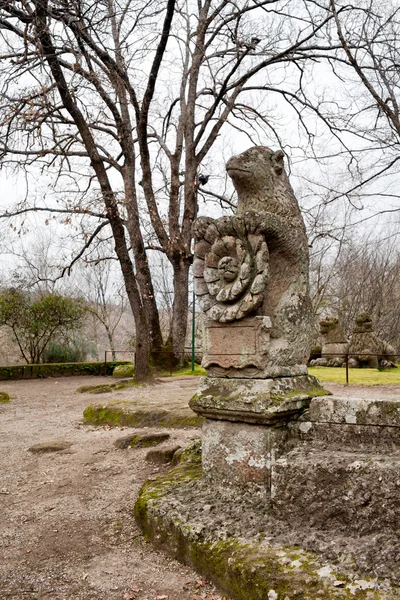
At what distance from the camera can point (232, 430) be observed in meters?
3.54

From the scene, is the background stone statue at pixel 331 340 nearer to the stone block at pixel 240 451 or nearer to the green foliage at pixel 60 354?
the green foliage at pixel 60 354

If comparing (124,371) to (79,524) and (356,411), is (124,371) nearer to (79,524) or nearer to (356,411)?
(79,524)

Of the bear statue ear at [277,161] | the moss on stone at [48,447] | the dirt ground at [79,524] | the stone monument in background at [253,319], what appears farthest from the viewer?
the moss on stone at [48,447]

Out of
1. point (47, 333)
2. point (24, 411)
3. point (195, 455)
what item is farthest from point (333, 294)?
point (195, 455)

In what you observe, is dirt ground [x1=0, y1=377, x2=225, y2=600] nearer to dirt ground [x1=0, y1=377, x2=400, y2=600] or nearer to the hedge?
dirt ground [x1=0, y1=377, x2=400, y2=600]

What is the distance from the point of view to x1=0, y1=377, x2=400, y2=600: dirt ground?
118 inches

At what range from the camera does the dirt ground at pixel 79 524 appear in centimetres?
301

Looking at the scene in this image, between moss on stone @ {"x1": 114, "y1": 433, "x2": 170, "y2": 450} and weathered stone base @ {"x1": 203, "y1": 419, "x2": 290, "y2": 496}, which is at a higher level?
weathered stone base @ {"x1": 203, "y1": 419, "x2": 290, "y2": 496}

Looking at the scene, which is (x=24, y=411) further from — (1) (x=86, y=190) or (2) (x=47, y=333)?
(2) (x=47, y=333)

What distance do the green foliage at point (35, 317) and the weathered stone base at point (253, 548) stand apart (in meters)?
16.7

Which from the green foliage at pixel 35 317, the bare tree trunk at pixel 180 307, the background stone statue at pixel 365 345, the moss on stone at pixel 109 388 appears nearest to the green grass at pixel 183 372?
the bare tree trunk at pixel 180 307

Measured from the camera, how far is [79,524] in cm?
404

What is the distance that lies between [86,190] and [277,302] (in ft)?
37.3

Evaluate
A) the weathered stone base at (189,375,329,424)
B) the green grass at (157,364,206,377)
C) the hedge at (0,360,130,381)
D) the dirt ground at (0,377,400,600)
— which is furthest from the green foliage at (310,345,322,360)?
the weathered stone base at (189,375,329,424)
